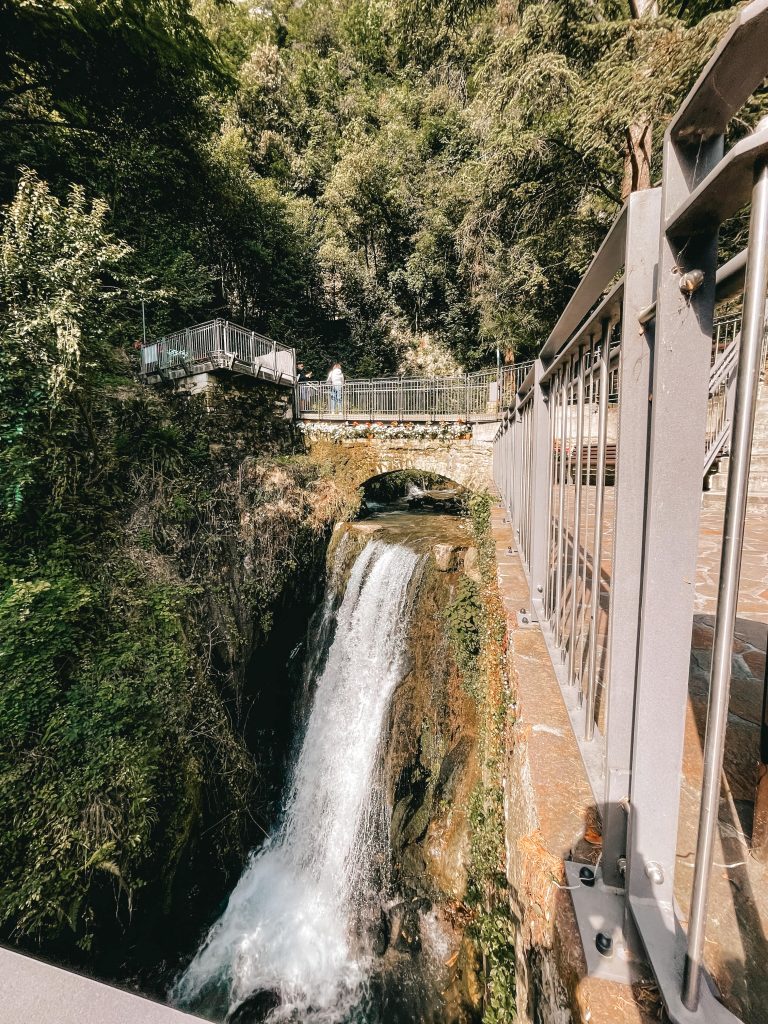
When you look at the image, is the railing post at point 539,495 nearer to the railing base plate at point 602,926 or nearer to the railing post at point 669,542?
the railing base plate at point 602,926

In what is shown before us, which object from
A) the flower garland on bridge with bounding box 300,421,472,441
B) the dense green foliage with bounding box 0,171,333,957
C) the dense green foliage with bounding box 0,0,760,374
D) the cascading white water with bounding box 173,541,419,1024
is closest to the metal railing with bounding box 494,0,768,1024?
the cascading white water with bounding box 173,541,419,1024

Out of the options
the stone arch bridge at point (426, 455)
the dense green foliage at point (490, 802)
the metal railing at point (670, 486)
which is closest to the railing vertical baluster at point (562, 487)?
the metal railing at point (670, 486)

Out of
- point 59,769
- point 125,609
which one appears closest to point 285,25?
point 125,609

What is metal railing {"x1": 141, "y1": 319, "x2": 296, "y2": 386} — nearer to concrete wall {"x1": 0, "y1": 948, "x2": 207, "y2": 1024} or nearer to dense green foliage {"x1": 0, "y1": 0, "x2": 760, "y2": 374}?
dense green foliage {"x1": 0, "y1": 0, "x2": 760, "y2": 374}

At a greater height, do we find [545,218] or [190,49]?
[190,49]

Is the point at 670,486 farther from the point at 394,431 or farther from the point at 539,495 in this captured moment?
the point at 394,431

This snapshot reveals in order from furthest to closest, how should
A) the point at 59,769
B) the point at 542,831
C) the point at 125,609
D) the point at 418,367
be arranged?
the point at 418,367 < the point at 125,609 < the point at 59,769 < the point at 542,831

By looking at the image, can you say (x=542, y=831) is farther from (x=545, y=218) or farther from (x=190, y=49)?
(x=190, y=49)
